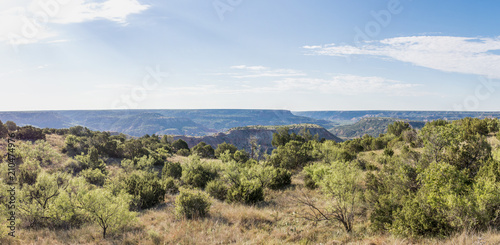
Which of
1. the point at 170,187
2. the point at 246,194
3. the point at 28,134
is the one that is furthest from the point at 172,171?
the point at 28,134

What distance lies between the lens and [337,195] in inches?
413

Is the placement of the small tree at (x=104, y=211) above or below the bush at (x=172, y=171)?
above

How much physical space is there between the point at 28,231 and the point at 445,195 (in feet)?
54.9

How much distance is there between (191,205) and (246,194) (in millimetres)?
4665

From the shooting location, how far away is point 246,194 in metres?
15.6

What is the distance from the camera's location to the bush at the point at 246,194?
15.4m

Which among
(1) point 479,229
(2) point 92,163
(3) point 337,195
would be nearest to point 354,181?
(3) point 337,195

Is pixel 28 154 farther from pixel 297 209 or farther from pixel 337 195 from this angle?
pixel 337 195

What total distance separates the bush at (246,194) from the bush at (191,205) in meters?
3.23

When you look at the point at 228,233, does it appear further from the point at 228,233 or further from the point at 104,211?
the point at 104,211

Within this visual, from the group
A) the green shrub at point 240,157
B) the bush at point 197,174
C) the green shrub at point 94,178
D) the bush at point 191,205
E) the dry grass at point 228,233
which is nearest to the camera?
the dry grass at point 228,233

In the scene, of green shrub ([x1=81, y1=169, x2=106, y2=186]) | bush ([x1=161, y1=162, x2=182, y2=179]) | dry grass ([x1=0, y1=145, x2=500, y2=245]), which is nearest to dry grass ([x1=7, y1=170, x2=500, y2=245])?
dry grass ([x1=0, y1=145, x2=500, y2=245])

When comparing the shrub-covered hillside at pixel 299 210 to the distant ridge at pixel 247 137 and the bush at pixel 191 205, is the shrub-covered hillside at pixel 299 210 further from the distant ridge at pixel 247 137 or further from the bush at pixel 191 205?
the distant ridge at pixel 247 137

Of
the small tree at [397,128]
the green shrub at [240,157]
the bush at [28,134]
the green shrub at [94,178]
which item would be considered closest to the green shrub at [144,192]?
the green shrub at [94,178]
